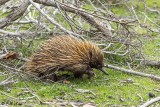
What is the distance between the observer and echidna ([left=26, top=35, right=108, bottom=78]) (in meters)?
6.37

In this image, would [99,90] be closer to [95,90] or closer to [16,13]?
[95,90]

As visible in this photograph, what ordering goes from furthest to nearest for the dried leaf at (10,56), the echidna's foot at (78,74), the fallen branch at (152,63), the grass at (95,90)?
the fallen branch at (152,63) < the dried leaf at (10,56) < the echidna's foot at (78,74) < the grass at (95,90)

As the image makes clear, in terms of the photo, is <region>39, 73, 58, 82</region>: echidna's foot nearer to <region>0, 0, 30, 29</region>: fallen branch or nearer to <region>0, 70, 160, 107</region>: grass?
<region>0, 70, 160, 107</region>: grass

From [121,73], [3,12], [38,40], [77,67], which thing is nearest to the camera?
[77,67]

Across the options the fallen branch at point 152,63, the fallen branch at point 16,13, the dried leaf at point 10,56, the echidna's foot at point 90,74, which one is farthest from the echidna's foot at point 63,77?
the fallen branch at point 152,63

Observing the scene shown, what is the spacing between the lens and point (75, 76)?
670cm

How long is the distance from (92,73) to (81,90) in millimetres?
605

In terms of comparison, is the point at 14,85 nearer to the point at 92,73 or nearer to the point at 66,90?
the point at 66,90

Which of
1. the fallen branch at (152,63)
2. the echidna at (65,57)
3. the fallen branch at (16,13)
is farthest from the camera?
the fallen branch at (152,63)

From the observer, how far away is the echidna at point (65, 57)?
20.9ft

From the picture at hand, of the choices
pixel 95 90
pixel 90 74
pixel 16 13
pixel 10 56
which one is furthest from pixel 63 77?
pixel 16 13

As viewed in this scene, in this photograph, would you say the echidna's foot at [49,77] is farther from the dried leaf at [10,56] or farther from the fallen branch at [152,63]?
the fallen branch at [152,63]

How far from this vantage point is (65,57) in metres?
6.36

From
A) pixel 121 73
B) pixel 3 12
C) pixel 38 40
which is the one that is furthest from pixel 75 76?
pixel 3 12
